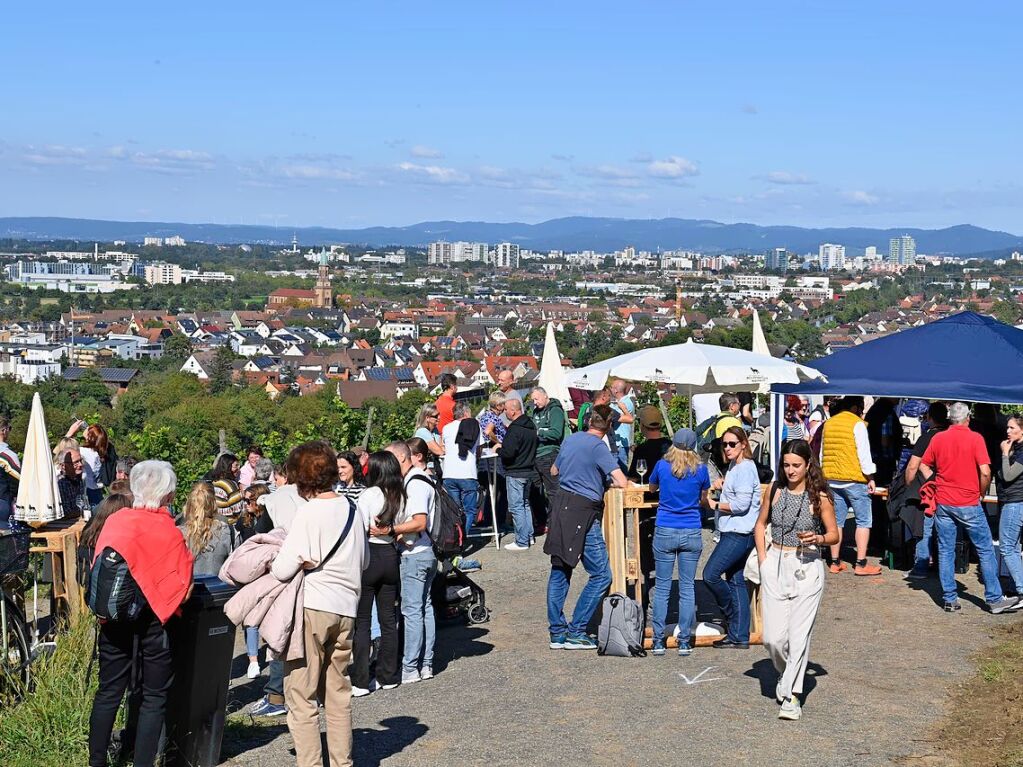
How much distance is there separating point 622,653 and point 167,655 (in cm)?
306

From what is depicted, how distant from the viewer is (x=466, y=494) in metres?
10.6

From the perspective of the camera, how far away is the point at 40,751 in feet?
18.6

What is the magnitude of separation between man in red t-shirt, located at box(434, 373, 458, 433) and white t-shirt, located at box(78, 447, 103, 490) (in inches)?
114

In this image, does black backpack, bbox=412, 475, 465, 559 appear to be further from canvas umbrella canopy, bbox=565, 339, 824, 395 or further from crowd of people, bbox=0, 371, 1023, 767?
canvas umbrella canopy, bbox=565, 339, 824, 395

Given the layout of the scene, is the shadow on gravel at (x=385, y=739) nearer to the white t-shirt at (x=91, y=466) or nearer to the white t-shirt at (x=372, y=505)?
the white t-shirt at (x=372, y=505)

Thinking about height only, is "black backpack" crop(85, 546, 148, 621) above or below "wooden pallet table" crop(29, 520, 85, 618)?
above

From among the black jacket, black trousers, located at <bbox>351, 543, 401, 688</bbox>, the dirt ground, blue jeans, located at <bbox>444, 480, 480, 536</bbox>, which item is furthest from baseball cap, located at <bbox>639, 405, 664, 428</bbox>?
blue jeans, located at <bbox>444, 480, 480, 536</bbox>

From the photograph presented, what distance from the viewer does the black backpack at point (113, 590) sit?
4953 mm

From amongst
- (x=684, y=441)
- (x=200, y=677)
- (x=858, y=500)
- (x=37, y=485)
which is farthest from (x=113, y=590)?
(x=858, y=500)

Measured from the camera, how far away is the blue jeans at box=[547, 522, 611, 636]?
7398 millimetres

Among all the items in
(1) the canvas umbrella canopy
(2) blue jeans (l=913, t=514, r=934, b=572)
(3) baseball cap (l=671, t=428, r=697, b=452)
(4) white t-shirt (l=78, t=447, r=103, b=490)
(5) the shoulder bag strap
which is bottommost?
(2) blue jeans (l=913, t=514, r=934, b=572)

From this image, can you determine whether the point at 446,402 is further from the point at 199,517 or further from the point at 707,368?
the point at 199,517

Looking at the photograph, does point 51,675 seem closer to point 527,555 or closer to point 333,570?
point 333,570

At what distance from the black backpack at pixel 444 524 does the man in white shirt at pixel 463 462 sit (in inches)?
116
